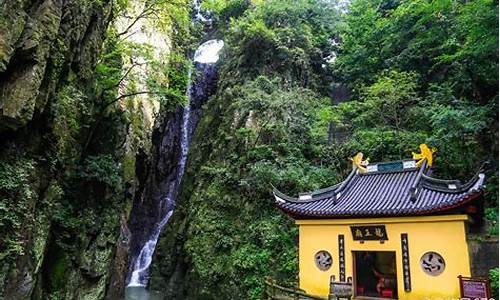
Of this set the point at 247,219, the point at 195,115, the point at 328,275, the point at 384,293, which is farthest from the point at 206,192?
the point at 195,115

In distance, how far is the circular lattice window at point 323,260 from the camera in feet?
38.6

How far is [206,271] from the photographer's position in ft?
48.3

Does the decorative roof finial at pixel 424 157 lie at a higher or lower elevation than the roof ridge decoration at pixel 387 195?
higher

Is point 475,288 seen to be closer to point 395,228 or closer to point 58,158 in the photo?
point 395,228

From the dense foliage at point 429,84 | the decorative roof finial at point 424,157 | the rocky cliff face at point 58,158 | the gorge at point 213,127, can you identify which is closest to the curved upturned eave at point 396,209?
the gorge at point 213,127

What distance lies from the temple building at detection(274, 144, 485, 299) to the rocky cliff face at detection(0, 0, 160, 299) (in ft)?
23.2

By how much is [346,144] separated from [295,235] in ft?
17.4

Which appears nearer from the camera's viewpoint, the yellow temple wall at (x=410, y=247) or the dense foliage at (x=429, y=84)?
the yellow temple wall at (x=410, y=247)

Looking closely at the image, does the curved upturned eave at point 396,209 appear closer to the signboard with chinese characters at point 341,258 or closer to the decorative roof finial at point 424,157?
the signboard with chinese characters at point 341,258

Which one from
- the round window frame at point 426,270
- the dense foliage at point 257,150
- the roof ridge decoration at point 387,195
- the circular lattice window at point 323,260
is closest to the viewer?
the round window frame at point 426,270

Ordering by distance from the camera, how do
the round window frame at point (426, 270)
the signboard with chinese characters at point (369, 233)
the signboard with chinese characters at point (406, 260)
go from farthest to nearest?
the signboard with chinese characters at point (369, 233) → the signboard with chinese characters at point (406, 260) → the round window frame at point (426, 270)

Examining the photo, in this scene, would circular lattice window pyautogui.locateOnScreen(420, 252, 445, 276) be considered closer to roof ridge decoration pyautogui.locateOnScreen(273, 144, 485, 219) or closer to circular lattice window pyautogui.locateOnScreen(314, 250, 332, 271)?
roof ridge decoration pyautogui.locateOnScreen(273, 144, 485, 219)

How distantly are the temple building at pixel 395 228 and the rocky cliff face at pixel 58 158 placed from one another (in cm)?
707

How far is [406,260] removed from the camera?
35.3 ft
